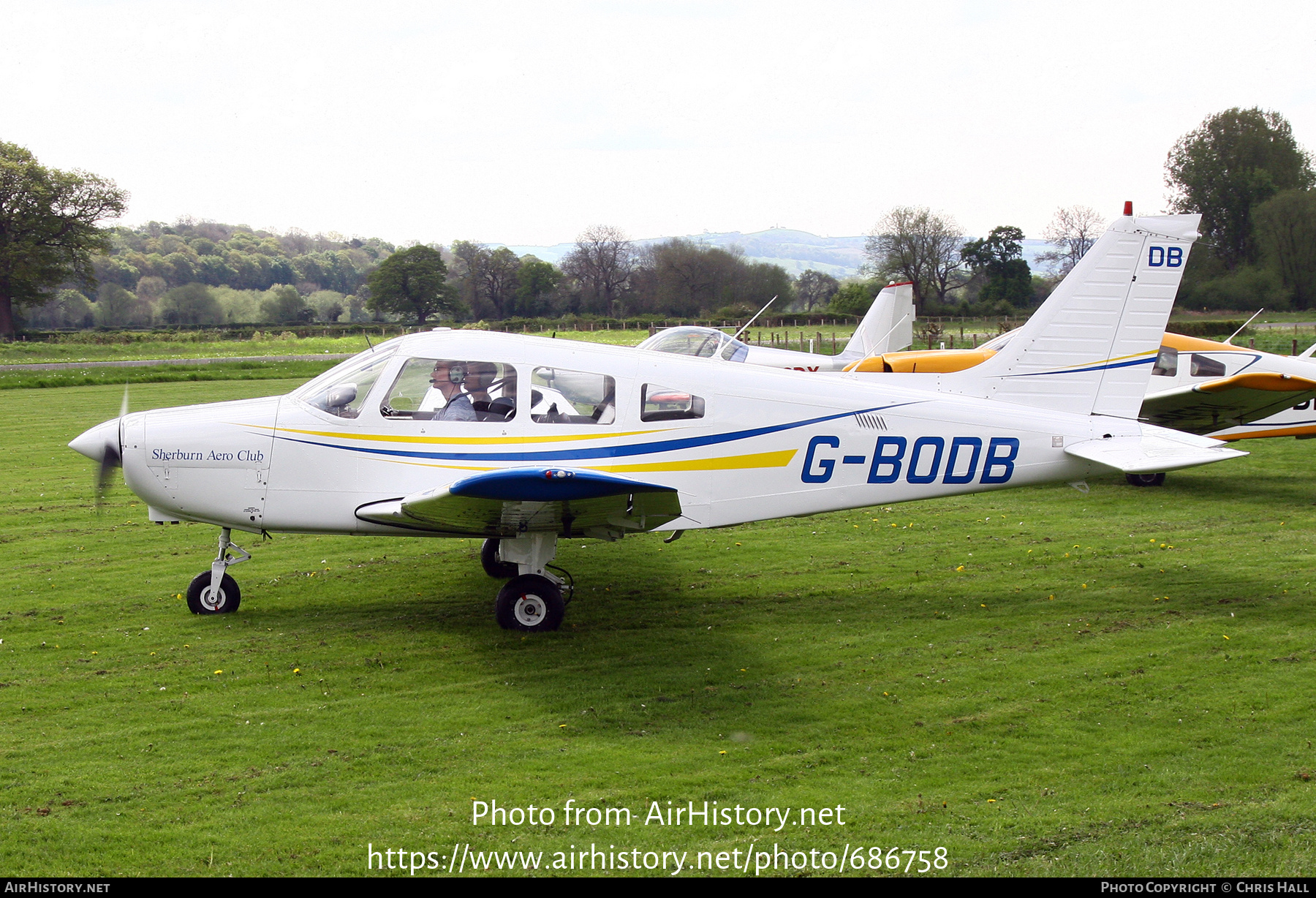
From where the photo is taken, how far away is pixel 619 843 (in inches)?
160

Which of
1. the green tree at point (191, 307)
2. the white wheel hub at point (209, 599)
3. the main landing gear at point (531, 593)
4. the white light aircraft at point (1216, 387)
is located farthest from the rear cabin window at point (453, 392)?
the green tree at point (191, 307)

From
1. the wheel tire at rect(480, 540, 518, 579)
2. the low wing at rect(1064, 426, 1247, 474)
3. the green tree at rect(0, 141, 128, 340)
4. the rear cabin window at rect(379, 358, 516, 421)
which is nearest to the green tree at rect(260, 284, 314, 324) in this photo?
the green tree at rect(0, 141, 128, 340)

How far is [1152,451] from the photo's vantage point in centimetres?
732

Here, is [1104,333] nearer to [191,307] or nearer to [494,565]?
[494,565]

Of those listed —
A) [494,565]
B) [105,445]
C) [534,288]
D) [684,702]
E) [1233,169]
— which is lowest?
[684,702]

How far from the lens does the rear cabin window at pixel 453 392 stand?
7.07 metres

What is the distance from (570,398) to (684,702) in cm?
253

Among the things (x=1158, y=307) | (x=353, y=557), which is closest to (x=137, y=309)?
(x=353, y=557)

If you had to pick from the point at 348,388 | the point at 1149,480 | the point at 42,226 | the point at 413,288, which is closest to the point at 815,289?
the point at 413,288

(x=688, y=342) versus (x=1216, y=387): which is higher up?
(x=688, y=342)

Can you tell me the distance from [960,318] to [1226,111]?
21.9 meters

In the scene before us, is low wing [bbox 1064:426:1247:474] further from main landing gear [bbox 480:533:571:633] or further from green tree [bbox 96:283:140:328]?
green tree [bbox 96:283:140:328]

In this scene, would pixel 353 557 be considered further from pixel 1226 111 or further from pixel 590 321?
pixel 1226 111

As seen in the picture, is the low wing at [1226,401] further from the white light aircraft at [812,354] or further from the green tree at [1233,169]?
the green tree at [1233,169]
